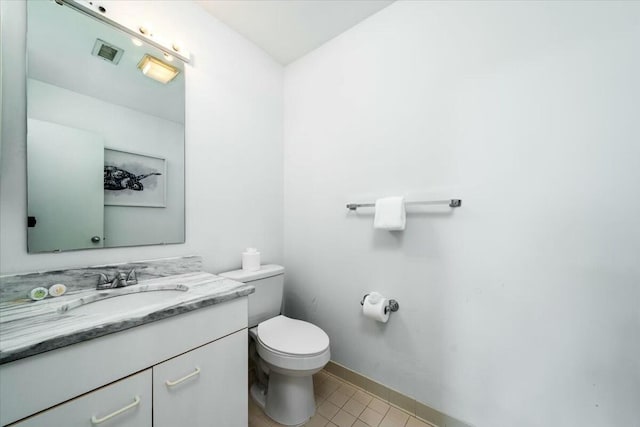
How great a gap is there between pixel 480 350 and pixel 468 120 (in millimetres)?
1151

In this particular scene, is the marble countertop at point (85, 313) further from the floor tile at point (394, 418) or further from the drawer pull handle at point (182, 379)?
the floor tile at point (394, 418)

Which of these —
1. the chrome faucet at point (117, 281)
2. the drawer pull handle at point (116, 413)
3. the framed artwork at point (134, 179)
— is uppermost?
the framed artwork at point (134, 179)

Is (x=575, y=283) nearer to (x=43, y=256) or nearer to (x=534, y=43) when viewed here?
(x=534, y=43)

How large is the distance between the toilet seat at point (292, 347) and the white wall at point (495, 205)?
0.37m

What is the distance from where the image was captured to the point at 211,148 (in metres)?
1.54

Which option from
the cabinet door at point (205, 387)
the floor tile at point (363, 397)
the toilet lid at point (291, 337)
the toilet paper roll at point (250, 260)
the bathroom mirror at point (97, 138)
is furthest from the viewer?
the toilet paper roll at point (250, 260)

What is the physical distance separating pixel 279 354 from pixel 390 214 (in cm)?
96

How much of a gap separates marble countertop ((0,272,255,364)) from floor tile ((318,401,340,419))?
3.02 ft

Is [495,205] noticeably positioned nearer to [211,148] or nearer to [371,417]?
[371,417]

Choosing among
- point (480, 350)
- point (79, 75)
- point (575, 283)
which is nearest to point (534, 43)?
point (575, 283)

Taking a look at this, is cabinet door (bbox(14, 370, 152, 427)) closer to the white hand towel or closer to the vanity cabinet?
the vanity cabinet

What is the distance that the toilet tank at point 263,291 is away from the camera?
4.90 feet

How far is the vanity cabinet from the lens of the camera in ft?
2.04

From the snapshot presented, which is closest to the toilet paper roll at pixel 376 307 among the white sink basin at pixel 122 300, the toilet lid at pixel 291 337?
the toilet lid at pixel 291 337
